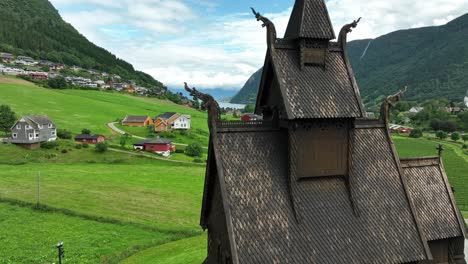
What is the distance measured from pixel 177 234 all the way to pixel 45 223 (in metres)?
15.8

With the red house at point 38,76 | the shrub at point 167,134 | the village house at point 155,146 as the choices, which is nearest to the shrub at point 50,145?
the village house at point 155,146

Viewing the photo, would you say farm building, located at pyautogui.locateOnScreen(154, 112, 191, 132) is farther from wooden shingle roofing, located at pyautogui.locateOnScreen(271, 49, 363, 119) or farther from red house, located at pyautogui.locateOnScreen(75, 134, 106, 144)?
wooden shingle roofing, located at pyautogui.locateOnScreen(271, 49, 363, 119)

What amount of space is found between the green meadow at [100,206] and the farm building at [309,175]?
14.3 m

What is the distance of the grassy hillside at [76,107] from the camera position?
380 ft

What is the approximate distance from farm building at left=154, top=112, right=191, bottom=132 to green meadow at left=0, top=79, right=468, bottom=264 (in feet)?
130

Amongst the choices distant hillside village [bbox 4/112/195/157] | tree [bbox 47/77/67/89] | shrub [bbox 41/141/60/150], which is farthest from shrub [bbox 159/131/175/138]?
tree [bbox 47/77/67/89]

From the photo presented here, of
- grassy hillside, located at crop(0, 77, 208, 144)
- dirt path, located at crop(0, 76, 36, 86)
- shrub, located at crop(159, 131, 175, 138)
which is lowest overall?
shrub, located at crop(159, 131, 175, 138)

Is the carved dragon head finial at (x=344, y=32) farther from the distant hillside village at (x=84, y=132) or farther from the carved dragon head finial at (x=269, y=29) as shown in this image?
the distant hillside village at (x=84, y=132)

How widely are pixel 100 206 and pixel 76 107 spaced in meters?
102

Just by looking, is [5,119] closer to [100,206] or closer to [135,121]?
[135,121]

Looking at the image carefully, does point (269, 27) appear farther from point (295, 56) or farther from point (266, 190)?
point (266, 190)

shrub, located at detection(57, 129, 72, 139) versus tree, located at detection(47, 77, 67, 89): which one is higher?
Result: tree, located at detection(47, 77, 67, 89)

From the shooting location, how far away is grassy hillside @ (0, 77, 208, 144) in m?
116

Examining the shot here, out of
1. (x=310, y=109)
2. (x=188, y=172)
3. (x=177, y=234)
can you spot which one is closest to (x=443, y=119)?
(x=188, y=172)
